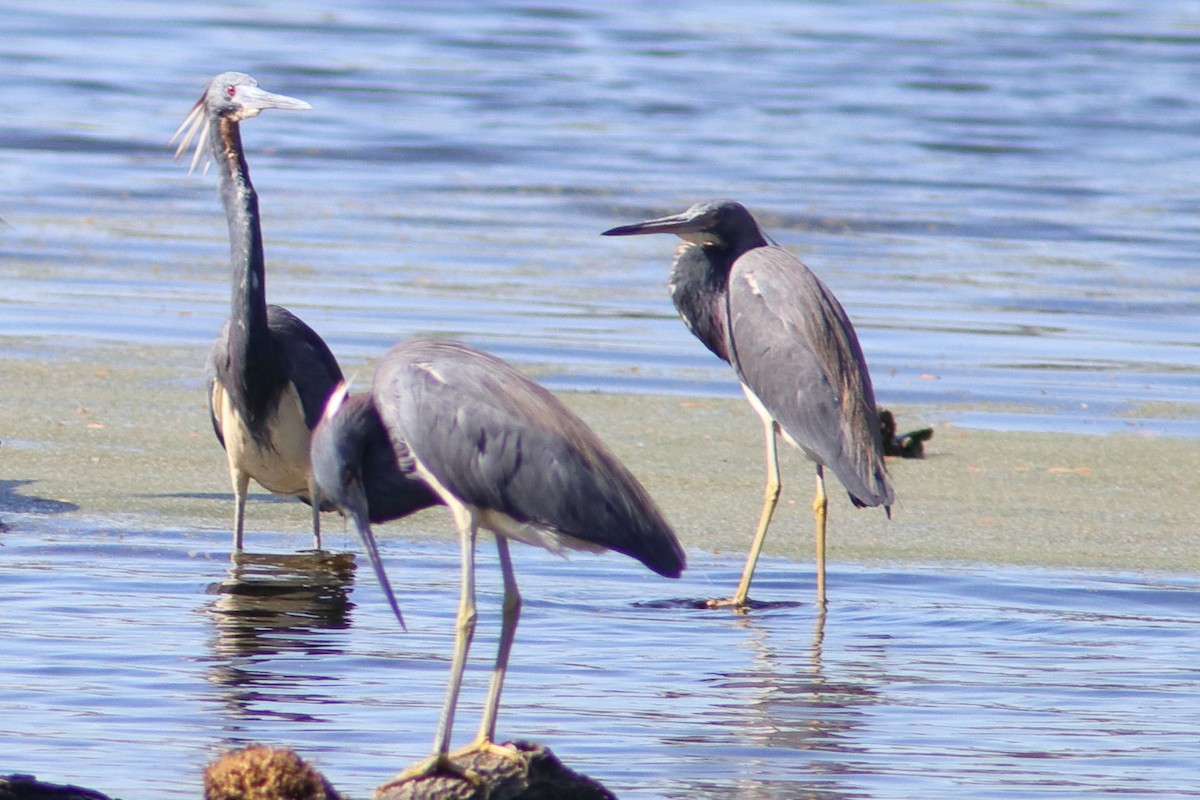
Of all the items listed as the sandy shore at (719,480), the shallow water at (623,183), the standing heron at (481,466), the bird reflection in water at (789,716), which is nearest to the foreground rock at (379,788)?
the standing heron at (481,466)

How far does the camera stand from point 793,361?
6.98 m

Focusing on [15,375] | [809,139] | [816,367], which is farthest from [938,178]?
[816,367]

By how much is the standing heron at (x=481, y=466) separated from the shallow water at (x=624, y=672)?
54 centimetres

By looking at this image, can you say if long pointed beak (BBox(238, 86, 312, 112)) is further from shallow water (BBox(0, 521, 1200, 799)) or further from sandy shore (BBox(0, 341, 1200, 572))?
shallow water (BBox(0, 521, 1200, 799))

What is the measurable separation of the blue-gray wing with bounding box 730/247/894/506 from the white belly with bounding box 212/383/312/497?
158 cm

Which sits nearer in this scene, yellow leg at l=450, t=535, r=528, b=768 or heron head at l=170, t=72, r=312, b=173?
yellow leg at l=450, t=535, r=528, b=768

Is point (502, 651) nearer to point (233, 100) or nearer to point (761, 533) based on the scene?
point (761, 533)

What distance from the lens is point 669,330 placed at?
11656 millimetres

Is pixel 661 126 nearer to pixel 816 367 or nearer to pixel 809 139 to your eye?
pixel 809 139

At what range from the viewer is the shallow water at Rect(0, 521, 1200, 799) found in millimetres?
4809

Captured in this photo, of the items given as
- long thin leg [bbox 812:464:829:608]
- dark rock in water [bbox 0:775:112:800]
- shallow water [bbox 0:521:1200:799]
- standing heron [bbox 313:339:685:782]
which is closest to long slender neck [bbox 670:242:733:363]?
long thin leg [bbox 812:464:829:608]

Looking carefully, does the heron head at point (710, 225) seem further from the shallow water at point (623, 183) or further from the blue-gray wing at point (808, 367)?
the shallow water at point (623, 183)

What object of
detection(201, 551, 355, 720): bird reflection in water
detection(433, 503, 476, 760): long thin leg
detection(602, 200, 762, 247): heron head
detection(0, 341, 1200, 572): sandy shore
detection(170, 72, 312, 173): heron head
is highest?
detection(170, 72, 312, 173): heron head

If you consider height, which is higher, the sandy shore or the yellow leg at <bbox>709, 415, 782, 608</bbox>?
the yellow leg at <bbox>709, 415, 782, 608</bbox>
